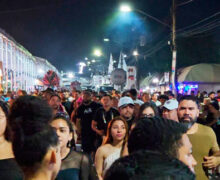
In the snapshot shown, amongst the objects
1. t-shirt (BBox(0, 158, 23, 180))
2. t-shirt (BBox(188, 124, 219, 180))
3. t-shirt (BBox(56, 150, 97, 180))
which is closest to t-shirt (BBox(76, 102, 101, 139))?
t-shirt (BBox(188, 124, 219, 180))

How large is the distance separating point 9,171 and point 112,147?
6.28 ft

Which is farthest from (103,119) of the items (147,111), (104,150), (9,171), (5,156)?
(9,171)

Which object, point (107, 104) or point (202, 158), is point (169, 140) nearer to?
point (202, 158)

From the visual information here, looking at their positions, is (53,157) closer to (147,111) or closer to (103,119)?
(147,111)

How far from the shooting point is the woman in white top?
4.29 m

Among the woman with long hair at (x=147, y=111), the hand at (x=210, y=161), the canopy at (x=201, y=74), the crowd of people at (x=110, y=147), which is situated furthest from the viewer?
the canopy at (x=201, y=74)

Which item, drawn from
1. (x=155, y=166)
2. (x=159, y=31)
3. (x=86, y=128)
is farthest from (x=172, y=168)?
(x=159, y=31)

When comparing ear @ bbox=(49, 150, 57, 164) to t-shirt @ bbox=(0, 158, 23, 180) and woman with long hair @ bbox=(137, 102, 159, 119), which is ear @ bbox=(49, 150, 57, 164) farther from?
woman with long hair @ bbox=(137, 102, 159, 119)

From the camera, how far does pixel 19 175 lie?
2914mm

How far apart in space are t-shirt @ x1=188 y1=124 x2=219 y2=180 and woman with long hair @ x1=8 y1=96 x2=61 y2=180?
2478 mm

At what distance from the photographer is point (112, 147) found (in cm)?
462

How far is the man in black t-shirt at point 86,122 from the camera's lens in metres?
8.74

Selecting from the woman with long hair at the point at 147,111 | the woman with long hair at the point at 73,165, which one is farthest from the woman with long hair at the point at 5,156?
the woman with long hair at the point at 147,111

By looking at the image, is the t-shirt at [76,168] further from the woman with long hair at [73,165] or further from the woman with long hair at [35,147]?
the woman with long hair at [35,147]
